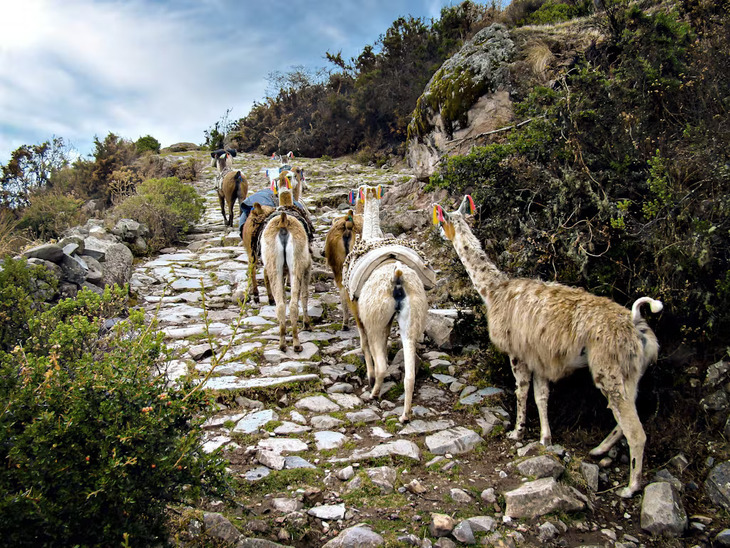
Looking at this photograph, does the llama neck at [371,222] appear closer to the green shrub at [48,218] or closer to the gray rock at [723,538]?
the gray rock at [723,538]

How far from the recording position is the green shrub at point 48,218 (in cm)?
1252

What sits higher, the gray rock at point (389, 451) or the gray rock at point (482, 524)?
the gray rock at point (389, 451)

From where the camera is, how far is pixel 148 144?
1146 inches

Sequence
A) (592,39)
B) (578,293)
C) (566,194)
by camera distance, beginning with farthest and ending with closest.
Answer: (592,39)
(566,194)
(578,293)

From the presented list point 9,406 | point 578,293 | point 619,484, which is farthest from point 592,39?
point 9,406

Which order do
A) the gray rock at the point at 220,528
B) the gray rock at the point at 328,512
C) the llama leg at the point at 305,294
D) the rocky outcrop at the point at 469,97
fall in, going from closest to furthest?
the gray rock at the point at 220,528
the gray rock at the point at 328,512
the llama leg at the point at 305,294
the rocky outcrop at the point at 469,97

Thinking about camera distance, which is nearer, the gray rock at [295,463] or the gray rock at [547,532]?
the gray rock at [547,532]

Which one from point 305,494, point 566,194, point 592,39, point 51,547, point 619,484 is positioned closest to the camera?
point 51,547

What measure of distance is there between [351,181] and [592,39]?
9.14 meters

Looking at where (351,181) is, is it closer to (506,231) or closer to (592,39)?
(592,39)

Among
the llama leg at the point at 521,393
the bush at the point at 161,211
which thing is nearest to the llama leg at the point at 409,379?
the llama leg at the point at 521,393

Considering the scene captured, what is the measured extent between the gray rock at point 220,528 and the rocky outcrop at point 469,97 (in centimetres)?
794

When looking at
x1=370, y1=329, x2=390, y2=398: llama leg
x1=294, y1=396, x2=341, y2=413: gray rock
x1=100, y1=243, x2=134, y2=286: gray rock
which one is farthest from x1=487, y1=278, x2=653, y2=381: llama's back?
x1=100, y1=243, x2=134, y2=286: gray rock

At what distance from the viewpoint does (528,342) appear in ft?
13.6
